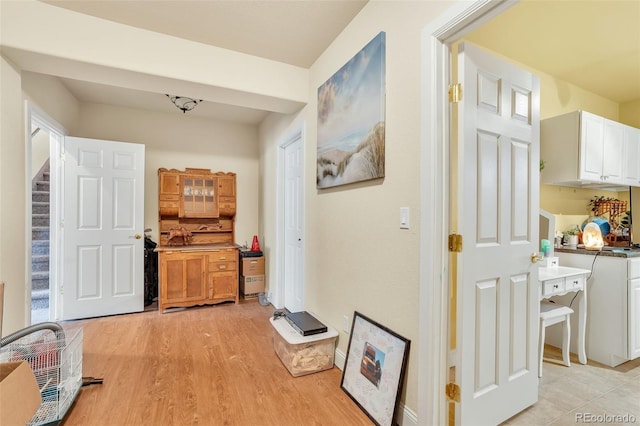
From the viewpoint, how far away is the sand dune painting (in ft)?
6.23

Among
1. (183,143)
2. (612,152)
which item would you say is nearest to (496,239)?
(612,152)

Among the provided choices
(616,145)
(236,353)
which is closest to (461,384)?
(236,353)

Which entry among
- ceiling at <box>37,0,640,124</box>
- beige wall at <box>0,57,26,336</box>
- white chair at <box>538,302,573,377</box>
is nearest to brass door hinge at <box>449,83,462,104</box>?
ceiling at <box>37,0,640,124</box>

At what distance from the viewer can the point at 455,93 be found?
1.53 metres

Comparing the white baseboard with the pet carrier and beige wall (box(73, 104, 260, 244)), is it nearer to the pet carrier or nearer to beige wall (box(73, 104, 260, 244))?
the pet carrier

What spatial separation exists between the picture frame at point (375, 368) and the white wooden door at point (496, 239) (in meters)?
0.32

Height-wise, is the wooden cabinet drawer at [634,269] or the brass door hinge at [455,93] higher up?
the brass door hinge at [455,93]

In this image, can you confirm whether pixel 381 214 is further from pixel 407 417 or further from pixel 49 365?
pixel 49 365

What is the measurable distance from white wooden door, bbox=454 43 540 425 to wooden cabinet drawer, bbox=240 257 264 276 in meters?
3.01

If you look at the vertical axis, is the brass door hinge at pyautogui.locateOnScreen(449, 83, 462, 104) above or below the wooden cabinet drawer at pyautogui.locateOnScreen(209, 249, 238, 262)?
above

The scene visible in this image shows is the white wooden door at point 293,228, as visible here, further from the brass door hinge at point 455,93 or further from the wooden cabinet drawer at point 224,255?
the brass door hinge at point 455,93

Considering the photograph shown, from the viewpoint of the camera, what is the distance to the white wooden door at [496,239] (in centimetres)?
153

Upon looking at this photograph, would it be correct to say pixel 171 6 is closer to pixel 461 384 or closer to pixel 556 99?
pixel 461 384

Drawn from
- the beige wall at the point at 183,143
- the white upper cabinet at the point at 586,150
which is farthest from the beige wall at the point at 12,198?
the white upper cabinet at the point at 586,150
